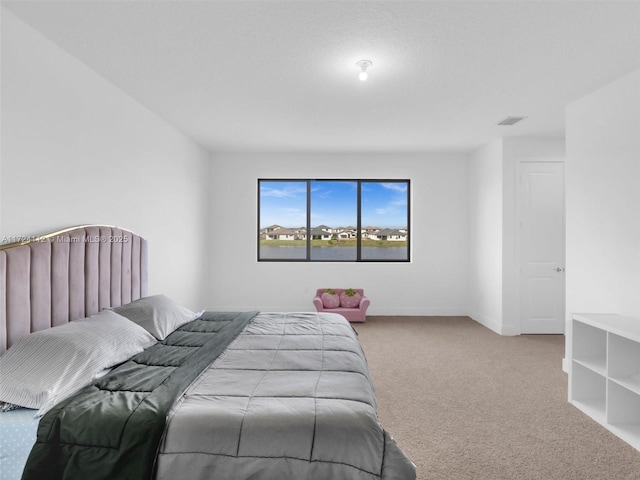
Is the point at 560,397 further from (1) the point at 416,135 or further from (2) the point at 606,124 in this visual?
(1) the point at 416,135

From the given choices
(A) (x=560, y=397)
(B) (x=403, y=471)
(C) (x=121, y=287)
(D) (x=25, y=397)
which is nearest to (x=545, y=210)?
(A) (x=560, y=397)

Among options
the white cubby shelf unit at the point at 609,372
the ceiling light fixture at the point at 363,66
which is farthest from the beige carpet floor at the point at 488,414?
the ceiling light fixture at the point at 363,66

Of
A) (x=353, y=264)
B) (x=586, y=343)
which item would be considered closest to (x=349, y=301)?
(x=353, y=264)

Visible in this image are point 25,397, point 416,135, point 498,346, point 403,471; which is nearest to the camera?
point 403,471

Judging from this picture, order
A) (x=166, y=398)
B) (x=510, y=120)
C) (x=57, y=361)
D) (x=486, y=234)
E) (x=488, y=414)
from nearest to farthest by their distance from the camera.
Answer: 1. (x=166, y=398)
2. (x=57, y=361)
3. (x=488, y=414)
4. (x=510, y=120)
5. (x=486, y=234)

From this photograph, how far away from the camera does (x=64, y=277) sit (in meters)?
2.48

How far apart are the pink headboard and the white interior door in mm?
4687

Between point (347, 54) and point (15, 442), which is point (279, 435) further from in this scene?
point (347, 54)

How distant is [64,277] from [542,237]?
17.3 ft

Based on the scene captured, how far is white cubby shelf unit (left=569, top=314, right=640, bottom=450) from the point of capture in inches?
101

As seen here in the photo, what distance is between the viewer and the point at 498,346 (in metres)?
4.43

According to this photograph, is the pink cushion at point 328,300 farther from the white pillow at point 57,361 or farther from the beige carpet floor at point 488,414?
the white pillow at point 57,361

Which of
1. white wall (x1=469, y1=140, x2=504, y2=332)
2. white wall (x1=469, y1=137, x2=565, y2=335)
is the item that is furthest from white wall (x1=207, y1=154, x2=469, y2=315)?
white wall (x1=469, y1=137, x2=565, y2=335)

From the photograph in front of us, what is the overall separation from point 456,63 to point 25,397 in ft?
10.8
